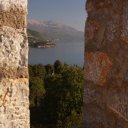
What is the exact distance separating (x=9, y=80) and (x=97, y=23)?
45.2 inches

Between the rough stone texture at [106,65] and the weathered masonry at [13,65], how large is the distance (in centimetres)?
91

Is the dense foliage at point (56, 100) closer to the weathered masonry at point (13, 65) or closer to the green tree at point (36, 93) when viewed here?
the green tree at point (36, 93)

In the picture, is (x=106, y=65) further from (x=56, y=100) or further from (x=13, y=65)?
(x=56, y=100)

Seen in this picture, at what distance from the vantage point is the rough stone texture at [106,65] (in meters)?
2.90

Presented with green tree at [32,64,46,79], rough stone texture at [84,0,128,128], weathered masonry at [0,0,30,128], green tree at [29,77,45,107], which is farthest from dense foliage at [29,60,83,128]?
weathered masonry at [0,0,30,128]

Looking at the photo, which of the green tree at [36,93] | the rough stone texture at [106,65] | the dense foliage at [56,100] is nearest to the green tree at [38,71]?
the dense foliage at [56,100]

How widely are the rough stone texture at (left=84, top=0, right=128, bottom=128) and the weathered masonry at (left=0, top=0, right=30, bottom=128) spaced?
2.97 feet

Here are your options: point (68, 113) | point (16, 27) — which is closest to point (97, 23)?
point (16, 27)

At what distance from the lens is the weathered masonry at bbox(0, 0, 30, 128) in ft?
7.19

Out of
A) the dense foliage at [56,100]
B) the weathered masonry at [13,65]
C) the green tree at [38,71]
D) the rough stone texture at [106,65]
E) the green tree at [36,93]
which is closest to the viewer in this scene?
the weathered masonry at [13,65]

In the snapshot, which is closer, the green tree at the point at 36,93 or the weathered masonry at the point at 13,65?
the weathered masonry at the point at 13,65

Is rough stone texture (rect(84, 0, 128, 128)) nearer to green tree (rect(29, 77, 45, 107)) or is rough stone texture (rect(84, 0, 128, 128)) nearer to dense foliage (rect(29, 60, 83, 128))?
dense foliage (rect(29, 60, 83, 128))

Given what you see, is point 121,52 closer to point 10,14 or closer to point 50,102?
point 10,14

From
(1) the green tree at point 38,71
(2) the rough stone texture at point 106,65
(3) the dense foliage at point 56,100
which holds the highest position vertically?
(2) the rough stone texture at point 106,65
